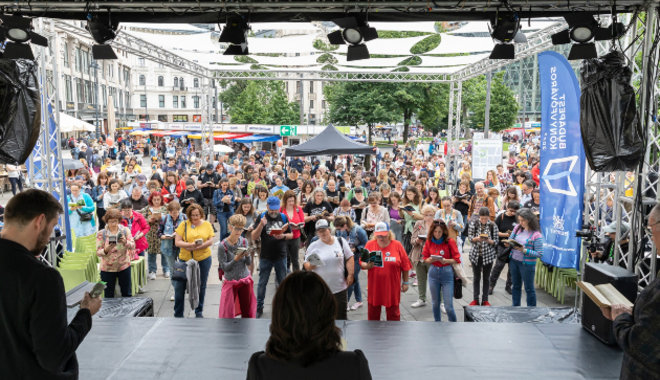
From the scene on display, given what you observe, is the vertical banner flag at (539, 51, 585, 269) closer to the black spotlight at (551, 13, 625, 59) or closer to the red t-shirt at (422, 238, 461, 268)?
the black spotlight at (551, 13, 625, 59)

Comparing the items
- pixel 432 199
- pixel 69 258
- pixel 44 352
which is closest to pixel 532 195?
pixel 432 199

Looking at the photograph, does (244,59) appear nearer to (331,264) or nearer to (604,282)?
(331,264)

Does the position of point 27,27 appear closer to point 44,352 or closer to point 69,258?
point 69,258

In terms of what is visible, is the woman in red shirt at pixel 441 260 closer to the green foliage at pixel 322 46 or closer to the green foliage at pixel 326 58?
the green foliage at pixel 322 46

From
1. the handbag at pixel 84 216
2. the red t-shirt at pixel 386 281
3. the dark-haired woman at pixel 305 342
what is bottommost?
the red t-shirt at pixel 386 281

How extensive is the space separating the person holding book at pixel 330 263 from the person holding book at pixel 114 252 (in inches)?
101

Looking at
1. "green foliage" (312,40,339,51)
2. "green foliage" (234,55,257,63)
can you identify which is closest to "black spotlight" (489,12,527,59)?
"green foliage" (312,40,339,51)

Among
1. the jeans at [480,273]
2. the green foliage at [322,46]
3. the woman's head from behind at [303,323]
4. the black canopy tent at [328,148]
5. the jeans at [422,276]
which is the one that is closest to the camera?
the woman's head from behind at [303,323]

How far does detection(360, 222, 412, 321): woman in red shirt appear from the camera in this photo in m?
5.71

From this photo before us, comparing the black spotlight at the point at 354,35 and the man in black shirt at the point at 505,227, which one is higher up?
the black spotlight at the point at 354,35

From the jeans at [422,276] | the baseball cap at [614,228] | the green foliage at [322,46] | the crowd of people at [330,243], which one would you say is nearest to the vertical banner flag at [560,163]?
the crowd of people at [330,243]

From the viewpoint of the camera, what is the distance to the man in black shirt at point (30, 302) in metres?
2.11

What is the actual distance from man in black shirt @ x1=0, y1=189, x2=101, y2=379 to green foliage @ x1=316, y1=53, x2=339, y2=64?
39.4 ft

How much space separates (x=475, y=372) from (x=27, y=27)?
5833 mm
